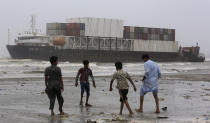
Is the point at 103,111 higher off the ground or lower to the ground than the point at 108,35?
lower

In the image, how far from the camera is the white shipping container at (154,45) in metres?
82.3

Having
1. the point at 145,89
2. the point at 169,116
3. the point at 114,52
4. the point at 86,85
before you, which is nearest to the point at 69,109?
the point at 86,85

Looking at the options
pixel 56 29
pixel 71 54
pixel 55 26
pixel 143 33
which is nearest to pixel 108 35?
pixel 143 33

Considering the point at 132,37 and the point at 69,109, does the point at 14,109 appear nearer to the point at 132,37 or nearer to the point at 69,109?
the point at 69,109

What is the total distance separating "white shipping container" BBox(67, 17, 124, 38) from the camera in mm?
78875

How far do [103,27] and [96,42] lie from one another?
376cm

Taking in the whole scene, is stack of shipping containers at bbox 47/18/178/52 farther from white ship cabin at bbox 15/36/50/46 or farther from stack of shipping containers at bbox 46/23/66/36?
white ship cabin at bbox 15/36/50/46

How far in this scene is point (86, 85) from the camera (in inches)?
472

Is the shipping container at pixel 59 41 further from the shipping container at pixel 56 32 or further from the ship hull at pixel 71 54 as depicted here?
the shipping container at pixel 56 32

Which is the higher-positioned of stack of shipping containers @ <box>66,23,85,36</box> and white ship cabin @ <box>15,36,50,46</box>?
stack of shipping containers @ <box>66,23,85,36</box>

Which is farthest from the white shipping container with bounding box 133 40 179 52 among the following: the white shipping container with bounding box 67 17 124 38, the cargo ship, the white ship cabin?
the white ship cabin

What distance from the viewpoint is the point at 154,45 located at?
83812mm

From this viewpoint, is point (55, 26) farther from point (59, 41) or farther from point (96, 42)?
point (96, 42)

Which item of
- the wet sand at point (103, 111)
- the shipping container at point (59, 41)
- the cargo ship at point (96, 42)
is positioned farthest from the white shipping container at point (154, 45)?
the wet sand at point (103, 111)
